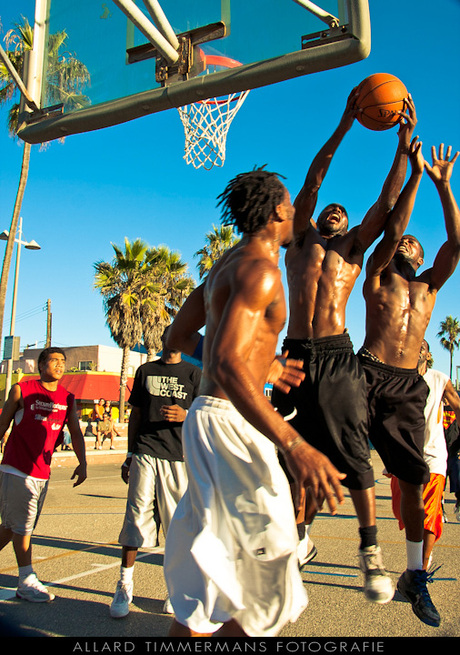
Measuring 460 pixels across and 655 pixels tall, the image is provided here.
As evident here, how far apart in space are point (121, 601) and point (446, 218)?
351 cm

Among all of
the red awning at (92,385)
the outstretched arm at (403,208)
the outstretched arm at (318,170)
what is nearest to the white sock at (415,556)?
the outstretched arm at (403,208)

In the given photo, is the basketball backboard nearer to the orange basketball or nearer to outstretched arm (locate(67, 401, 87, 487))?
the orange basketball

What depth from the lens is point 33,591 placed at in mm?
4035

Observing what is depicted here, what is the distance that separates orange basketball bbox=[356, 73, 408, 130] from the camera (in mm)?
3686

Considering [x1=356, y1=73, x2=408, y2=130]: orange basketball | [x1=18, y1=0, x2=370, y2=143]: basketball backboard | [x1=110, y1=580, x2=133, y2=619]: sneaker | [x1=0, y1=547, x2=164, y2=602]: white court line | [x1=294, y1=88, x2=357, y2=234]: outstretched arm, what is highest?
[x1=18, y1=0, x2=370, y2=143]: basketball backboard

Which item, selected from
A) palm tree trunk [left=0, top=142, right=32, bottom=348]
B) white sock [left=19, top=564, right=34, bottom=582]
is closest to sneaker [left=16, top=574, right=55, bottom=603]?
white sock [left=19, top=564, right=34, bottom=582]

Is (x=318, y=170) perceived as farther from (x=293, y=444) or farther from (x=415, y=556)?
(x=415, y=556)

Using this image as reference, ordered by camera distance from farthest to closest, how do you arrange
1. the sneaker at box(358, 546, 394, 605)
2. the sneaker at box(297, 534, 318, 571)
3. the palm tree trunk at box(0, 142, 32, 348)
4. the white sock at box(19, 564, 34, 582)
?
1. the palm tree trunk at box(0, 142, 32, 348)
2. the white sock at box(19, 564, 34, 582)
3. the sneaker at box(297, 534, 318, 571)
4. the sneaker at box(358, 546, 394, 605)

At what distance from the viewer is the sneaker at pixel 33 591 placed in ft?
13.1

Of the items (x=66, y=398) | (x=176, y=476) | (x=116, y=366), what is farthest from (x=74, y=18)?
(x=116, y=366)

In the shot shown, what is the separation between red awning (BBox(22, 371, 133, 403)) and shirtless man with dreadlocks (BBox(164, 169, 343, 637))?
31549mm

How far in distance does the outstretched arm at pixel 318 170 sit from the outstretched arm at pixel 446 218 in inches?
26.3

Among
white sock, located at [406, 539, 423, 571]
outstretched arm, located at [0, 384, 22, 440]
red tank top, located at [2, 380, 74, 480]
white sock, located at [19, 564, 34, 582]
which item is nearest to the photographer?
white sock, located at [406, 539, 423, 571]
